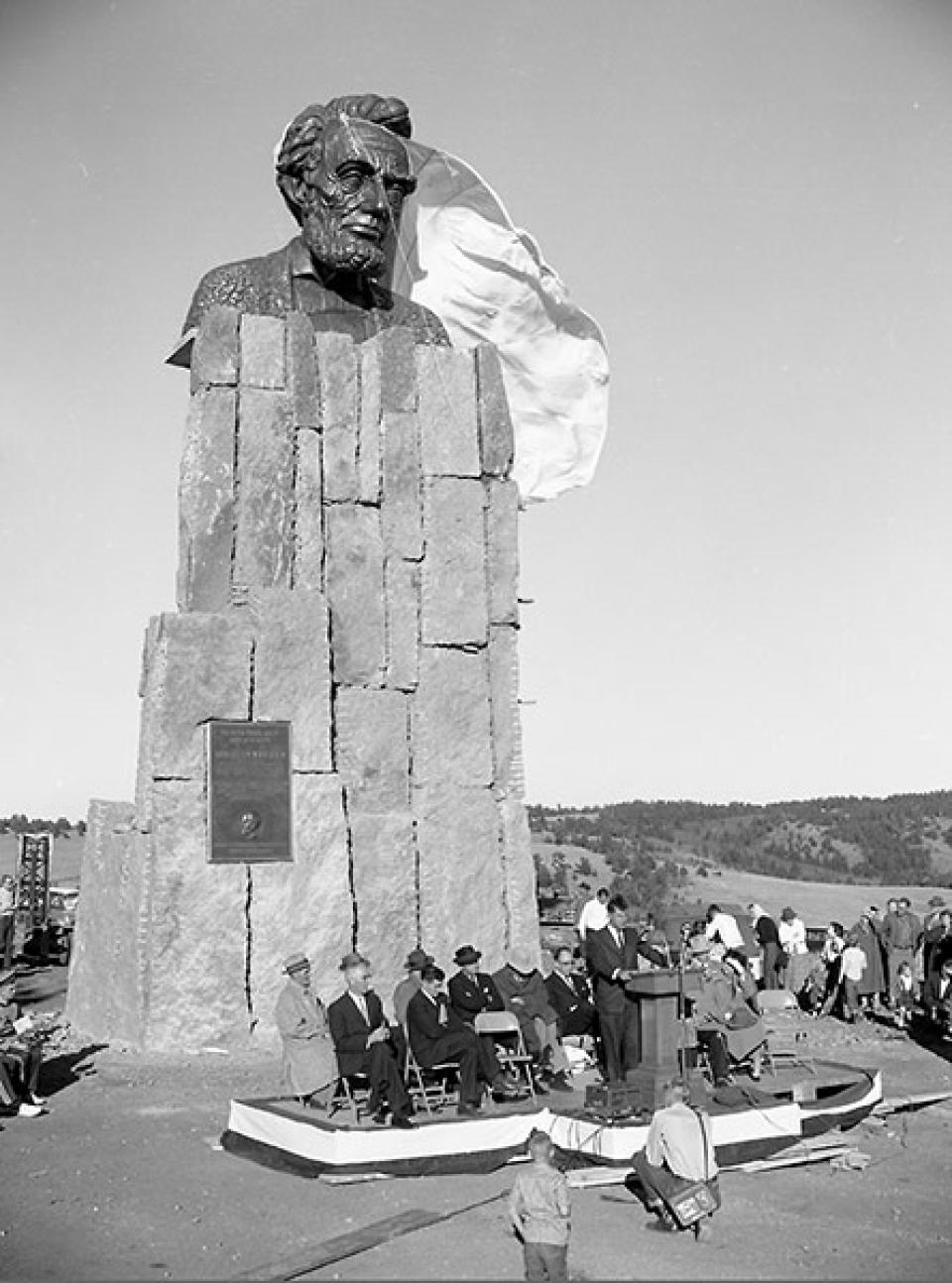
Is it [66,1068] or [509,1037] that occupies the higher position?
[509,1037]

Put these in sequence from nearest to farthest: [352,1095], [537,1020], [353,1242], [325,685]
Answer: [353,1242] → [352,1095] → [537,1020] → [325,685]

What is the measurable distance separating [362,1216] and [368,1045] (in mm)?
1907

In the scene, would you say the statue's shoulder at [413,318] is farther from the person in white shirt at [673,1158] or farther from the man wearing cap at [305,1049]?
the person in white shirt at [673,1158]

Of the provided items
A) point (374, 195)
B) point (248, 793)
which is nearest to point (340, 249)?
point (374, 195)

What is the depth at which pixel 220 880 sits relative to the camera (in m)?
13.1

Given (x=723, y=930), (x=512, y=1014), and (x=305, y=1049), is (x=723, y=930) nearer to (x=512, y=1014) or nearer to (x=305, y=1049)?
(x=512, y=1014)

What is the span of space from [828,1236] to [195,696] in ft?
25.8

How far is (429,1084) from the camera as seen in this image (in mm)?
10391

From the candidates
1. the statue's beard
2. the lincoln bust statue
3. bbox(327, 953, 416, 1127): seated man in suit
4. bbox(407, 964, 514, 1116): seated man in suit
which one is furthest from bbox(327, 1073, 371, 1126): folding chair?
the statue's beard

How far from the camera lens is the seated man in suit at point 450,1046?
9820mm

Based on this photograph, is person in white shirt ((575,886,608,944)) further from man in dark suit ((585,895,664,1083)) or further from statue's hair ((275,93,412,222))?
statue's hair ((275,93,412,222))

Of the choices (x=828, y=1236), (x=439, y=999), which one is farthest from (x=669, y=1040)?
(x=828, y=1236)

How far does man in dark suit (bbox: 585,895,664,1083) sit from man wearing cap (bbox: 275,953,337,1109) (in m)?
2.25

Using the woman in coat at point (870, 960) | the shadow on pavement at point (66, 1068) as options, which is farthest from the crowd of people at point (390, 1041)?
the woman in coat at point (870, 960)
